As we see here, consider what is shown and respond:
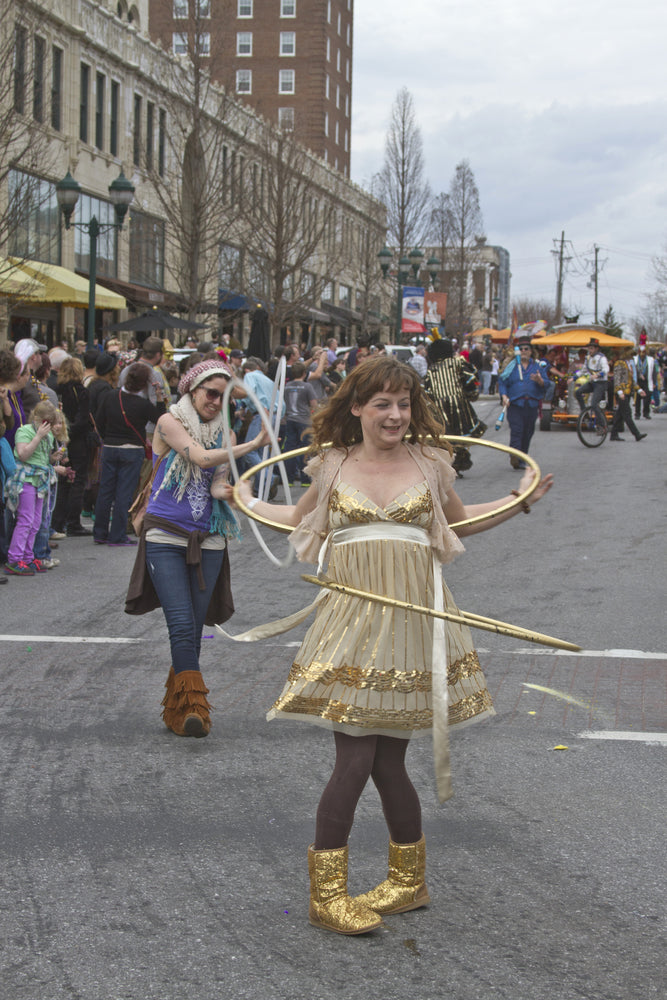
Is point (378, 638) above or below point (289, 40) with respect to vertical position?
below

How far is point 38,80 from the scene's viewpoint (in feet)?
72.8

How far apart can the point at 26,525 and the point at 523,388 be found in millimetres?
9142

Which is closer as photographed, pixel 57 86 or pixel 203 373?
pixel 203 373

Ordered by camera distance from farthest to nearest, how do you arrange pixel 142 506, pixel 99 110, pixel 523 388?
pixel 99 110 → pixel 523 388 → pixel 142 506

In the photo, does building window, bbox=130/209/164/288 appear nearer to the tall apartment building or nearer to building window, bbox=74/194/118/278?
building window, bbox=74/194/118/278

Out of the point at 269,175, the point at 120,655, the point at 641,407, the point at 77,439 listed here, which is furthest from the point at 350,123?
the point at 120,655

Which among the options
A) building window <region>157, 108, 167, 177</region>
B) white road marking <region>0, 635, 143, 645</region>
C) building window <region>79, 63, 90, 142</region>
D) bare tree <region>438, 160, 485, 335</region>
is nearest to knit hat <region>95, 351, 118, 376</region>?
white road marking <region>0, 635, 143, 645</region>

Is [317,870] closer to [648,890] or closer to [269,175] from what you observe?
[648,890]

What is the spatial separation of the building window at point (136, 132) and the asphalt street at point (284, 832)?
106 ft

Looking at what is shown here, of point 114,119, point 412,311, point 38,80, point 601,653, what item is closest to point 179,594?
point 601,653

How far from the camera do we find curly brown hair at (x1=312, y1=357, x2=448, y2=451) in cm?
393

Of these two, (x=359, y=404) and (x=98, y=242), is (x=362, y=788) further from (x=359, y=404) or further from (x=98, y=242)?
(x=98, y=242)

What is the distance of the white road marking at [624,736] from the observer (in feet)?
18.8

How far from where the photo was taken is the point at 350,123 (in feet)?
286
